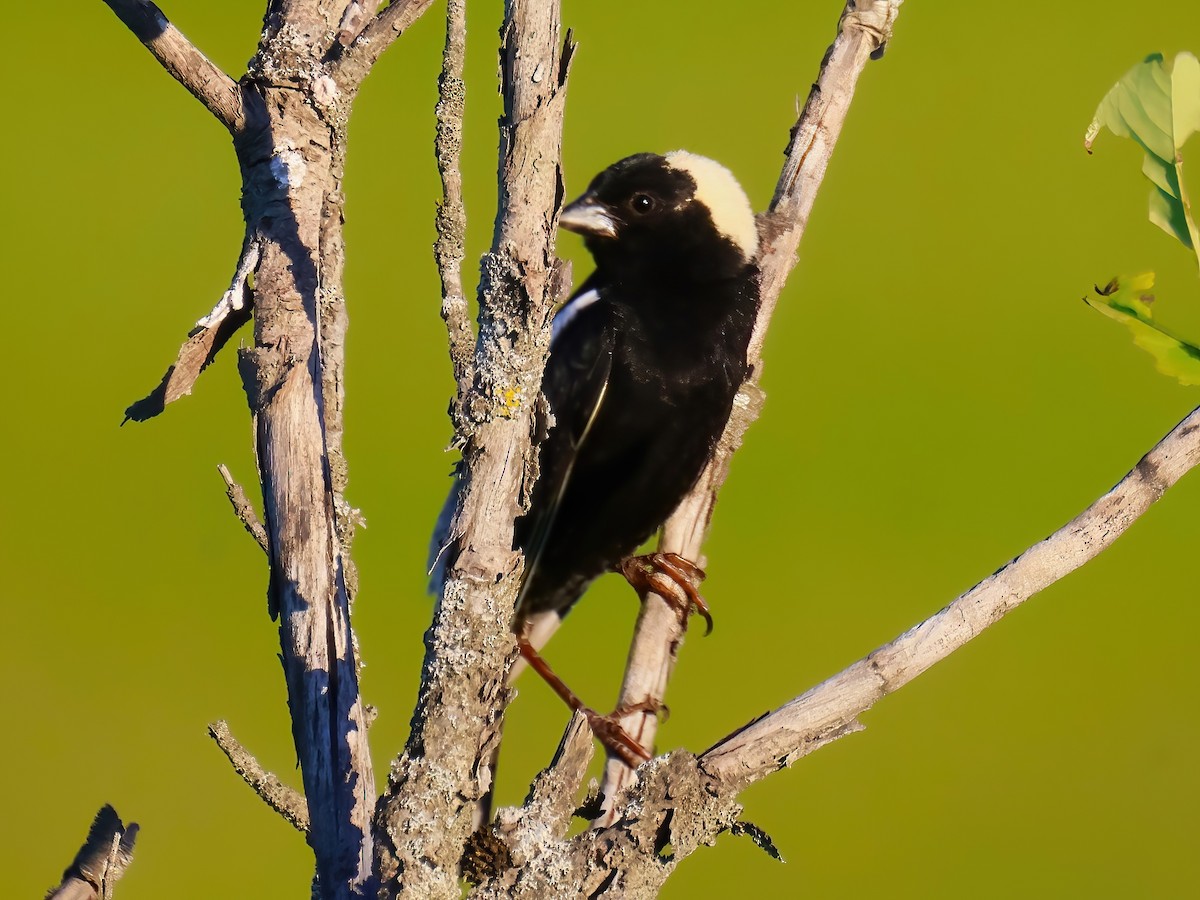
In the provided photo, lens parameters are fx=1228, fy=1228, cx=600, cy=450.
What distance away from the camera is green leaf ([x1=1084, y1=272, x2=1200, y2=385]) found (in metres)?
0.85

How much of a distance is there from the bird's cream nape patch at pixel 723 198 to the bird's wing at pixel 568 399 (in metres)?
0.31

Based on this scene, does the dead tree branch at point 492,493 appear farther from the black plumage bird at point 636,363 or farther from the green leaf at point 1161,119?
the black plumage bird at point 636,363

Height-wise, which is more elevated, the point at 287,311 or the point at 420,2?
the point at 420,2

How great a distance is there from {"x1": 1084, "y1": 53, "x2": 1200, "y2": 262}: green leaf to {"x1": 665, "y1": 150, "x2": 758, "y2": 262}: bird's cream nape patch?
144 cm

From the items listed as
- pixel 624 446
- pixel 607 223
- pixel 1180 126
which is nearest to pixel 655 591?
pixel 624 446

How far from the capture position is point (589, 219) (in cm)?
237

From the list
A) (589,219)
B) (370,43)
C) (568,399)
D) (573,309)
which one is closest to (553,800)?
(370,43)

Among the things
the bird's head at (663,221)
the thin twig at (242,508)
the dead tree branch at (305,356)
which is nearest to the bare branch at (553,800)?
the dead tree branch at (305,356)

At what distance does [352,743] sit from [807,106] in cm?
120

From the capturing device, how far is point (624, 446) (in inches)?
90.2

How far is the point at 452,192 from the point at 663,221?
1.36 m

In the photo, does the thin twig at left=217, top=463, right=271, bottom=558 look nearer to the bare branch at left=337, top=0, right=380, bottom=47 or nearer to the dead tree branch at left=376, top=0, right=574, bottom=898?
the dead tree branch at left=376, top=0, right=574, bottom=898

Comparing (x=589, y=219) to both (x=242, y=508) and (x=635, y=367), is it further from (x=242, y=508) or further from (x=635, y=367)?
(x=242, y=508)

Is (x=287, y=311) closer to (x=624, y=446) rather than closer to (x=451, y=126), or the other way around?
(x=451, y=126)
